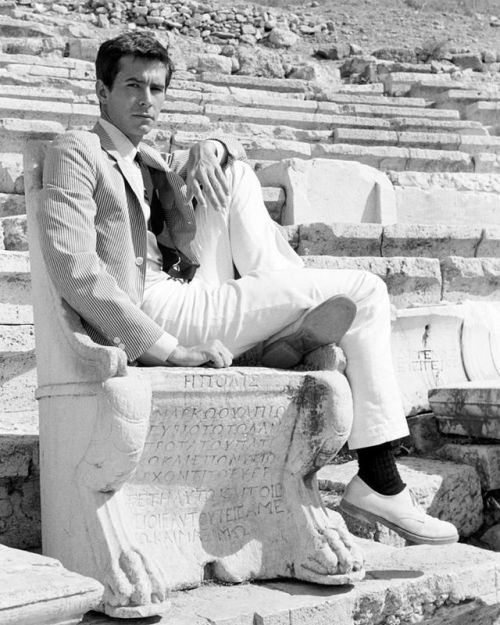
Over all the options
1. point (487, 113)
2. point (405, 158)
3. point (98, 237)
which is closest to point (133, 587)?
point (98, 237)

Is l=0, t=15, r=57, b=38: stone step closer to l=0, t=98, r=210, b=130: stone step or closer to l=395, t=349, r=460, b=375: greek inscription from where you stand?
l=0, t=98, r=210, b=130: stone step

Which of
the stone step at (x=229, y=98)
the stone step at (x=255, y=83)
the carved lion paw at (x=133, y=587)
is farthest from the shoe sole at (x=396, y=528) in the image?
the stone step at (x=255, y=83)

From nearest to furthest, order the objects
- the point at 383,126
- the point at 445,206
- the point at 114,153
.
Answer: the point at 114,153 → the point at 445,206 → the point at 383,126

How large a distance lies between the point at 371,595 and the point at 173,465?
26.3 inches

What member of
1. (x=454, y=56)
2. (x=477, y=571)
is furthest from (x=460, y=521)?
(x=454, y=56)

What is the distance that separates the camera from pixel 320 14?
19.8m

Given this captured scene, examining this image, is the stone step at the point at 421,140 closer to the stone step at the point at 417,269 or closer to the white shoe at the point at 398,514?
the stone step at the point at 417,269

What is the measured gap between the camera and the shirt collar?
301 centimetres

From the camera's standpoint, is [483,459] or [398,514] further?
[483,459]

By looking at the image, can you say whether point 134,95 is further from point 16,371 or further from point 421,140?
point 421,140

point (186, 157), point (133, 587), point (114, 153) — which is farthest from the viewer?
point (186, 157)

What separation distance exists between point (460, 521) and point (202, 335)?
161 centimetres

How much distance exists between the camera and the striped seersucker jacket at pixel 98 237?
2.63m

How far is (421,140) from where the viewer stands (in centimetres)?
998
